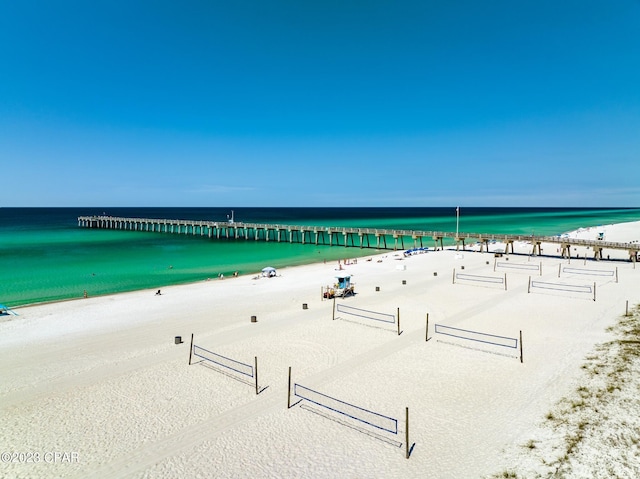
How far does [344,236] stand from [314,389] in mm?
56651

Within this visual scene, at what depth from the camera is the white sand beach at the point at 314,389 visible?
8.52m

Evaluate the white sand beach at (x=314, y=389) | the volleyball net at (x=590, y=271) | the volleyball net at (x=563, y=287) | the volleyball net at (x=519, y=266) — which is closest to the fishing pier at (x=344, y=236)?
the volleyball net at (x=519, y=266)

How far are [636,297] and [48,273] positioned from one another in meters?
46.8

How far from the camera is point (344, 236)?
67.9 m

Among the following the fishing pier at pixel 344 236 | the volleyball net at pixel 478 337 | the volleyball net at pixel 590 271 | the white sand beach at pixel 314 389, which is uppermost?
the fishing pier at pixel 344 236

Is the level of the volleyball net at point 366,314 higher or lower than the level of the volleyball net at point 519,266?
lower

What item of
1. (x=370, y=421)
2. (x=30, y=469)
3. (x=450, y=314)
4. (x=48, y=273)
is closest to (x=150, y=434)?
(x=30, y=469)

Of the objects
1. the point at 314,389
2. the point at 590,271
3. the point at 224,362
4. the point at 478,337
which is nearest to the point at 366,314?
the point at 478,337

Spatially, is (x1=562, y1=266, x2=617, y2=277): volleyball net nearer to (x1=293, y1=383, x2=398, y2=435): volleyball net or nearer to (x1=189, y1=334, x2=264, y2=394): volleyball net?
(x1=293, y1=383, x2=398, y2=435): volleyball net

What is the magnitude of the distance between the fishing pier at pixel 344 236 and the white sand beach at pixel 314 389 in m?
19.1

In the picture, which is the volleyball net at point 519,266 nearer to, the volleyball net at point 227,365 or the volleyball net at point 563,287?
the volleyball net at point 563,287

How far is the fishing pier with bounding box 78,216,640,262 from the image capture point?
40.3 metres

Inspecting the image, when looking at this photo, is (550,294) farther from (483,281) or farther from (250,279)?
(250,279)

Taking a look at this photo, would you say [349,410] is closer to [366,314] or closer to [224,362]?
[224,362]
